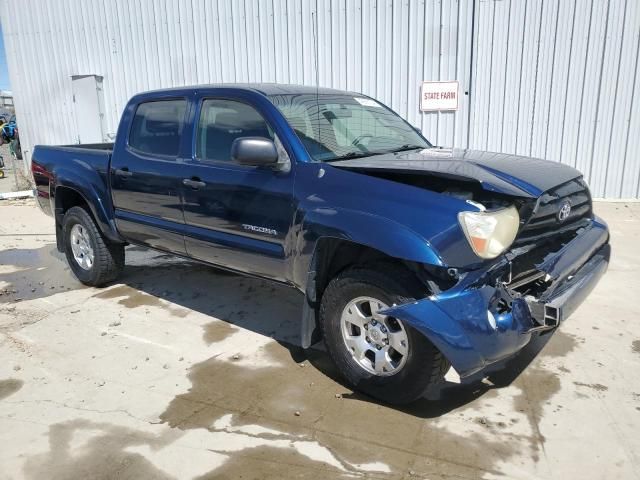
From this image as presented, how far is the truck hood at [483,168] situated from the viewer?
2914 mm

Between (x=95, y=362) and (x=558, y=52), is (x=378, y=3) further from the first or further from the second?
(x=95, y=362)

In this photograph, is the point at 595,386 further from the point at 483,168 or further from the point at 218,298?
the point at 218,298

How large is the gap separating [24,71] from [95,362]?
38.0ft

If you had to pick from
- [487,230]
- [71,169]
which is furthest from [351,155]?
[71,169]

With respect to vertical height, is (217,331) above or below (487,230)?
below

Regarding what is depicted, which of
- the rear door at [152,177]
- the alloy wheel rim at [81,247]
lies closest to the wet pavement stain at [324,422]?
the rear door at [152,177]

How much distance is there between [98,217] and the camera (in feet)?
17.0

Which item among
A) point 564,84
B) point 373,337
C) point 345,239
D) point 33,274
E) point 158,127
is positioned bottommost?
point 33,274

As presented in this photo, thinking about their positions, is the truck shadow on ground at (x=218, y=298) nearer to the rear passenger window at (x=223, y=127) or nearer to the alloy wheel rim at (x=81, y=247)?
the alloy wheel rim at (x=81, y=247)

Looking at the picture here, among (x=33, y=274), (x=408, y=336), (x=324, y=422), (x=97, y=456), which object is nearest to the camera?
(x=97, y=456)

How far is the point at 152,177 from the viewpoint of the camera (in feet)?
14.6

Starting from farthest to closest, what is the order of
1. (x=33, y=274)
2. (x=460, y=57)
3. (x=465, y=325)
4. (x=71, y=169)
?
1. (x=460, y=57)
2. (x=33, y=274)
3. (x=71, y=169)
4. (x=465, y=325)

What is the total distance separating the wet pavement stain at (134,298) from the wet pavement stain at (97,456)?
176 centimetres

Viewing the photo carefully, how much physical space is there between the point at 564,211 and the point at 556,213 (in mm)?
126
